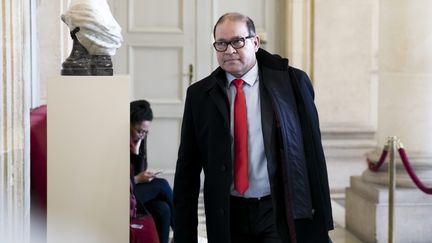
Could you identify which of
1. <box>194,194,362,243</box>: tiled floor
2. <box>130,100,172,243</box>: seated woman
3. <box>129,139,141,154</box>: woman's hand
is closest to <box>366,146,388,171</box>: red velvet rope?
<box>194,194,362,243</box>: tiled floor

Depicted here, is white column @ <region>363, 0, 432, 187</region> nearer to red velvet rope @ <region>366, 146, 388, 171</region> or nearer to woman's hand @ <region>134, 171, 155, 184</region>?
red velvet rope @ <region>366, 146, 388, 171</region>

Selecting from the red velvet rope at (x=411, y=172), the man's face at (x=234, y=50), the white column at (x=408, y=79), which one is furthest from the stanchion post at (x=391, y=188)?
the man's face at (x=234, y=50)

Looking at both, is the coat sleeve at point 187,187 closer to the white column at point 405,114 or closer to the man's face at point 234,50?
the man's face at point 234,50

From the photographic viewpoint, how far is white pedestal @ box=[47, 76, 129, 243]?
187 inches

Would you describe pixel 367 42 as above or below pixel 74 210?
above

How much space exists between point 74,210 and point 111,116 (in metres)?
0.54

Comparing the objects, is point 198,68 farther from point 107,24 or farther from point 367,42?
point 107,24

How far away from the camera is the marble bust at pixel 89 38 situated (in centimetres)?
490

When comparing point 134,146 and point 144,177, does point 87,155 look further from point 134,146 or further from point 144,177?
point 144,177

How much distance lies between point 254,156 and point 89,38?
4.14 ft

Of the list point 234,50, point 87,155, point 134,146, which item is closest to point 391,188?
point 134,146

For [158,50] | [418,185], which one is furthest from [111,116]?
[158,50]

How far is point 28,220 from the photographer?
5008mm

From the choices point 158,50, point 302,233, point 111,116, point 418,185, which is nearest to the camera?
point 302,233
